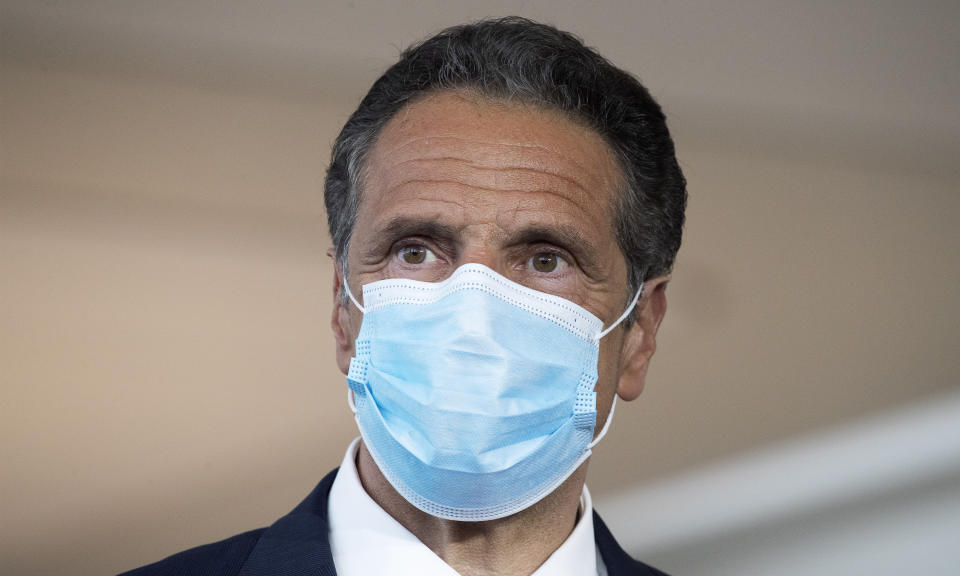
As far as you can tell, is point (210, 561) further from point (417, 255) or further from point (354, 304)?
point (417, 255)

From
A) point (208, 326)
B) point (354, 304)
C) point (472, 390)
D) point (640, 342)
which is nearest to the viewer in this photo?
point (472, 390)

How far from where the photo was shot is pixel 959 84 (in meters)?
3.50

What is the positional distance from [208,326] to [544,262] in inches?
56.7

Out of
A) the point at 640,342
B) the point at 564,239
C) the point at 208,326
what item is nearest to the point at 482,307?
the point at 564,239

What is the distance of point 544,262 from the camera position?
184 cm

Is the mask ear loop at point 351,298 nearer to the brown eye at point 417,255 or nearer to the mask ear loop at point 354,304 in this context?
the mask ear loop at point 354,304

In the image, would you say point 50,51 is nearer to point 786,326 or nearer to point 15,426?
point 15,426

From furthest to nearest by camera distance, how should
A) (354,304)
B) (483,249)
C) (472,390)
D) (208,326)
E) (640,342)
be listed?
(208,326)
(640,342)
(354,304)
(483,249)
(472,390)

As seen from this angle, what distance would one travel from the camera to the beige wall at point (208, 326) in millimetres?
2881

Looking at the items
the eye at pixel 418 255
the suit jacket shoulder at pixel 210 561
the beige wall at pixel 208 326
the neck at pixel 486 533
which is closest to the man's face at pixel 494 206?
the eye at pixel 418 255

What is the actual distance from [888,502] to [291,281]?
6.23 feet

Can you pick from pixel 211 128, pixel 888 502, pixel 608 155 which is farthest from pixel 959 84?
pixel 211 128

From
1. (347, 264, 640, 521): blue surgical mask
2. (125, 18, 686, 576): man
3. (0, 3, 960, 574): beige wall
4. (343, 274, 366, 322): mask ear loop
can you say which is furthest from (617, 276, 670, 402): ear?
(0, 3, 960, 574): beige wall

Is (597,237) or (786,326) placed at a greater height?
(597,237)
